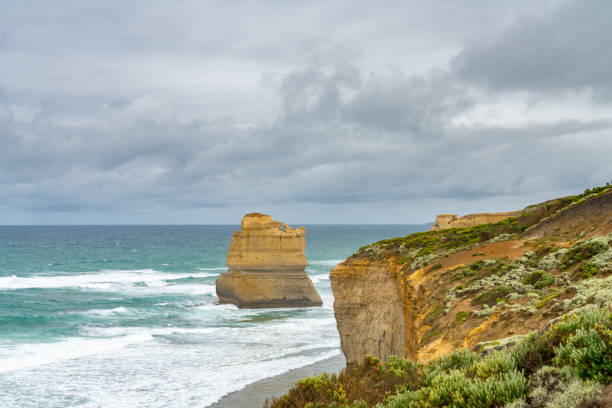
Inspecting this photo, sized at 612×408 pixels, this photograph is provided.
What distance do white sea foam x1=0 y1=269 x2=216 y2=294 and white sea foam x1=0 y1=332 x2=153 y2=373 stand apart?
23.6 meters

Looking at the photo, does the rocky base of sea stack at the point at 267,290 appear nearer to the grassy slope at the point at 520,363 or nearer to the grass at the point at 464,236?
the grass at the point at 464,236

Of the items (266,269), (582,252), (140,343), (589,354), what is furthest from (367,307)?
(266,269)

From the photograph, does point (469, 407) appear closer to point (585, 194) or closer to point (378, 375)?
point (378, 375)

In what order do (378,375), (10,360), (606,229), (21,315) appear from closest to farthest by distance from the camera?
(378,375), (606,229), (10,360), (21,315)

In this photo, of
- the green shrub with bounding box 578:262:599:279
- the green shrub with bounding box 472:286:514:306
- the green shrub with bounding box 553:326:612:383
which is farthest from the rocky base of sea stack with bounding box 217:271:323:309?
the green shrub with bounding box 553:326:612:383

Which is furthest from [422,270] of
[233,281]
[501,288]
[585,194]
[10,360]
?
[233,281]

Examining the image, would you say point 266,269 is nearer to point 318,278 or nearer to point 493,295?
point 318,278

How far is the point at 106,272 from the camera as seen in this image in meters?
76.3

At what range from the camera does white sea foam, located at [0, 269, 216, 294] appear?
193ft

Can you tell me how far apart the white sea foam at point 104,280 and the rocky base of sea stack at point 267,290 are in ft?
35.9

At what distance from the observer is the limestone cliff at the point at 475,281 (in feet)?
33.7

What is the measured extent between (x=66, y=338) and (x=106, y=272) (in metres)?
46.5

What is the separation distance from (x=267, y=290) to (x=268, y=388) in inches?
923

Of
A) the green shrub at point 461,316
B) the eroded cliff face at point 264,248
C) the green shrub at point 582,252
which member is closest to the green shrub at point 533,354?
the green shrub at point 461,316
